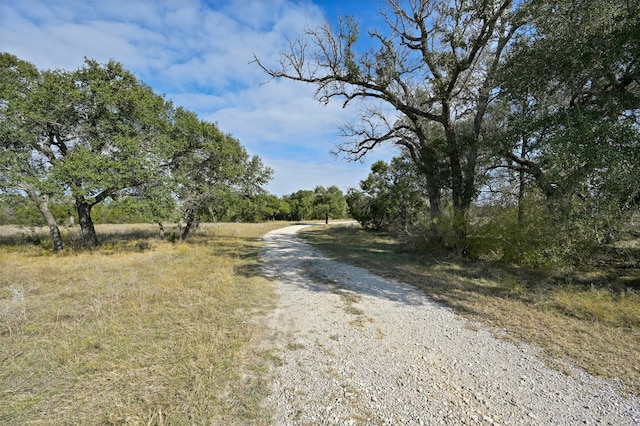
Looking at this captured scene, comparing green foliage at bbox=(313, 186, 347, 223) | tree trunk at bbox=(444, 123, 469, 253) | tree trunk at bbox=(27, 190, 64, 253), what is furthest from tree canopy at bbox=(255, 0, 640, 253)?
green foliage at bbox=(313, 186, 347, 223)

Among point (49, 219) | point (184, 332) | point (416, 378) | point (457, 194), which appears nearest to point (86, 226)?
point (49, 219)

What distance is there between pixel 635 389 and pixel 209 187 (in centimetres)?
1593

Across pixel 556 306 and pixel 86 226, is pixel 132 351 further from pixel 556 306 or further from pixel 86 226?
pixel 86 226

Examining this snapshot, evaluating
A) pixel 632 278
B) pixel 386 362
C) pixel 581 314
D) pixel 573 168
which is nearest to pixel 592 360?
pixel 581 314

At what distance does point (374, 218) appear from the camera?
21906 millimetres

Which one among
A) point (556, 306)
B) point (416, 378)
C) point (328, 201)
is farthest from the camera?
point (328, 201)

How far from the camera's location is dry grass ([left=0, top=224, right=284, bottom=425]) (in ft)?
7.93

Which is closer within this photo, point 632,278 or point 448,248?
point 632,278

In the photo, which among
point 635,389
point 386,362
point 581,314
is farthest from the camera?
point 581,314

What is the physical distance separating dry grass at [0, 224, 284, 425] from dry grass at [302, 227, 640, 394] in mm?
3734

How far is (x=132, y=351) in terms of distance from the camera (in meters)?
3.39

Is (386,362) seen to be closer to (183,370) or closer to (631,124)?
A: (183,370)

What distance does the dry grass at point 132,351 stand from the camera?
242cm

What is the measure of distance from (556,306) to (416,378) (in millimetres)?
3934
